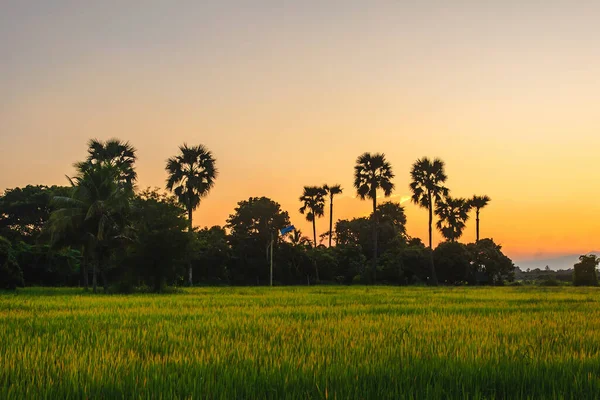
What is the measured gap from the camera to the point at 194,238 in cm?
3381

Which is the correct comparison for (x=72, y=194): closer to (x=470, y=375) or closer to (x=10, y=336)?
(x=10, y=336)

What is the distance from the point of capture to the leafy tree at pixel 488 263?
208 ft

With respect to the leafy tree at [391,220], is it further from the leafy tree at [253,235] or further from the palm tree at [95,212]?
the palm tree at [95,212]

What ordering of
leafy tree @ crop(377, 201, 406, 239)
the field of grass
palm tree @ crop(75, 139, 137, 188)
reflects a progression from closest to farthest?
1. the field of grass
2. palm tree @ crop(75, 139, 137, 188)
3. leafy tree @ crop(377, 201, 406, 239)

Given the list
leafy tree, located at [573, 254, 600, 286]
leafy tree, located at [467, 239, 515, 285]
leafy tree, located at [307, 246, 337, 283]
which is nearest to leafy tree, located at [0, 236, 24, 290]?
leafy tree, located at [307, 246, 337, 283]

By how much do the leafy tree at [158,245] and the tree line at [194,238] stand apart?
6cm

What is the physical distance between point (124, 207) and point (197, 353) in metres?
27.6

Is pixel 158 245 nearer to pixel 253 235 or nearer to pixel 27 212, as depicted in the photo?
pixel 253 235

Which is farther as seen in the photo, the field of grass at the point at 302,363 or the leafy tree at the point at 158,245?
the leafy tree at the point at 158,245

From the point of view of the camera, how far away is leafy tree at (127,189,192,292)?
32406mm

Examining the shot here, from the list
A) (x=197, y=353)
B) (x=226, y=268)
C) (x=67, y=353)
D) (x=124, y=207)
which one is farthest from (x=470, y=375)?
(x=226, y=268)

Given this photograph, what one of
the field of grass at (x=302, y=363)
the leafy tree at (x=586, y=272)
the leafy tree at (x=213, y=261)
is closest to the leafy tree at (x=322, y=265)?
the leafy tree at (x=213, y=261)

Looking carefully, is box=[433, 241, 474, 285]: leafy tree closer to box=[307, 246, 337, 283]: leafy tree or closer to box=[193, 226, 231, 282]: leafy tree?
box=[307, 246, 337, 283]: leafy tree

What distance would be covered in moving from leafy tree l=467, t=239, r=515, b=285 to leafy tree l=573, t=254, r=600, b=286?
780cm
